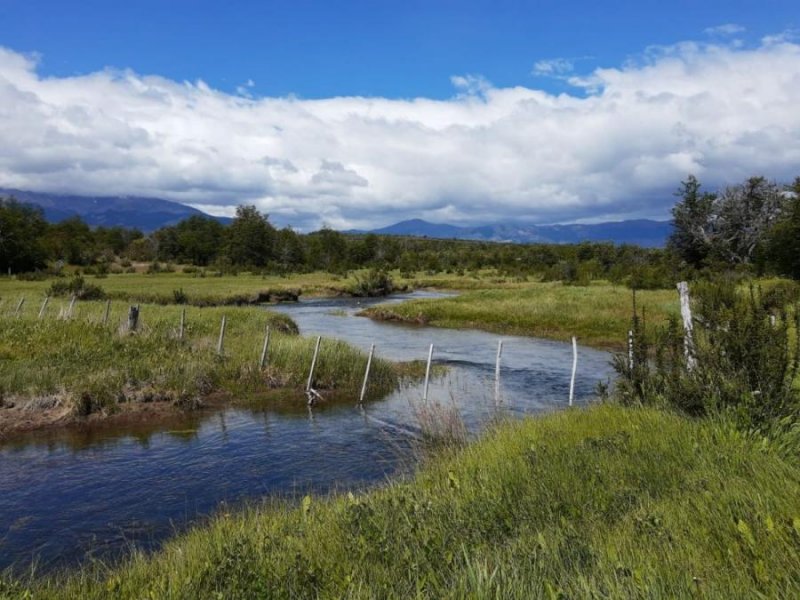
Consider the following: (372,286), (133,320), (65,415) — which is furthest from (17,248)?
(65,415)

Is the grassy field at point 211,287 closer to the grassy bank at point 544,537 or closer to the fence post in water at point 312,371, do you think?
the fence post in water at point 312,371

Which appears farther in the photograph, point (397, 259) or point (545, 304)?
point (397, 259)

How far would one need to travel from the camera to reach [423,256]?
131 meters

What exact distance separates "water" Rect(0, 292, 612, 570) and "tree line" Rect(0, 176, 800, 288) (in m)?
24.7

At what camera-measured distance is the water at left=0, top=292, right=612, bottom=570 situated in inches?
412

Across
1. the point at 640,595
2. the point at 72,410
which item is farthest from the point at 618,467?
the point at 72,410

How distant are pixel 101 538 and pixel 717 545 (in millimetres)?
9749

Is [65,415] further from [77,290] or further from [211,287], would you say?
[211,287]

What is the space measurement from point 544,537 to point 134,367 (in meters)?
18.1

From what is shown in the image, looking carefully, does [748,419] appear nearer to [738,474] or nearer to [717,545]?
[738,474]

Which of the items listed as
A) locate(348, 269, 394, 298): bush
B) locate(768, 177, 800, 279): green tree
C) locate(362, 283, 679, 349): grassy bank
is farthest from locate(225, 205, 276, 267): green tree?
locate(768, 177, 800, 279): green tree

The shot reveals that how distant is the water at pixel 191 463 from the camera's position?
10.5 metres

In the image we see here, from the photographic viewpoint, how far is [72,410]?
1741 centimetres

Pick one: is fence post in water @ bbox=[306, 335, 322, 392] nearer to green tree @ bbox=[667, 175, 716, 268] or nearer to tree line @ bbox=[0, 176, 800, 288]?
tree line @ bbox=[0, 176, 800, 288]
